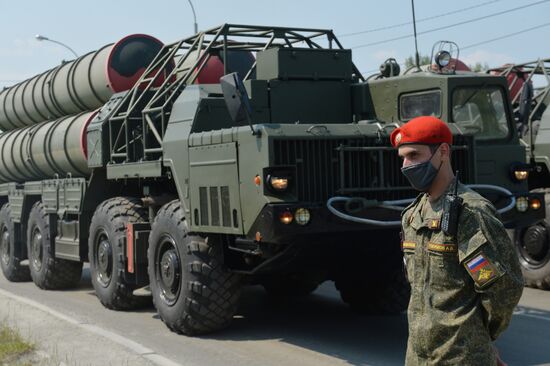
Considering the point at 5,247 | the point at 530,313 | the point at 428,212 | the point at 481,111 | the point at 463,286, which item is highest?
the point at 481,111

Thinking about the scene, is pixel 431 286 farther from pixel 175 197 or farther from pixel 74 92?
pixel 74 92

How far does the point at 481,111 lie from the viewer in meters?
8.32

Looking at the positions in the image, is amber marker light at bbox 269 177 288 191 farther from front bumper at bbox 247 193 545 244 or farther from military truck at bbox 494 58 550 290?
military truck at bbox 494 58 550 290

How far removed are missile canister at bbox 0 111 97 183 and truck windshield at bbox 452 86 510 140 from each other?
5036 millimetres

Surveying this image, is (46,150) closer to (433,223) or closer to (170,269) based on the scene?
(170,269)

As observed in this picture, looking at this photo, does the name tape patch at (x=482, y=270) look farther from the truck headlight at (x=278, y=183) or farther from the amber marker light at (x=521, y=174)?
the amber marker light at (x=521, y=174)

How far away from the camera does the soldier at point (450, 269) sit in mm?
2996

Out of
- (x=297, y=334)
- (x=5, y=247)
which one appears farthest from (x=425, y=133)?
(x=5, y=247)

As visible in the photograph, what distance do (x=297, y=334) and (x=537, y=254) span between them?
401cm

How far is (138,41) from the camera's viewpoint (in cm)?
1114

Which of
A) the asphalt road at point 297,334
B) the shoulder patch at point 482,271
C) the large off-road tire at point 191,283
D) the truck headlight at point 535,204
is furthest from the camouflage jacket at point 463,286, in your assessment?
the truck headlight at point 535,204

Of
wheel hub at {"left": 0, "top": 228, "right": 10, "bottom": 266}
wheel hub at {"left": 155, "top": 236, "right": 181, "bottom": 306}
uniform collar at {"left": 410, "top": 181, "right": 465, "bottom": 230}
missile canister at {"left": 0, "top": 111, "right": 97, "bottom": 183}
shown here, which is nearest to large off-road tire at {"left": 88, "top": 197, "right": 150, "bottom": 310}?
wheel hub at {"left": 155, "top": 236, "right": 181, "bottom": 306}

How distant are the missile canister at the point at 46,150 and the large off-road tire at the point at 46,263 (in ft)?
2.36

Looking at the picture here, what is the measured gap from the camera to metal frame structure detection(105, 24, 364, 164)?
888 centimetres
